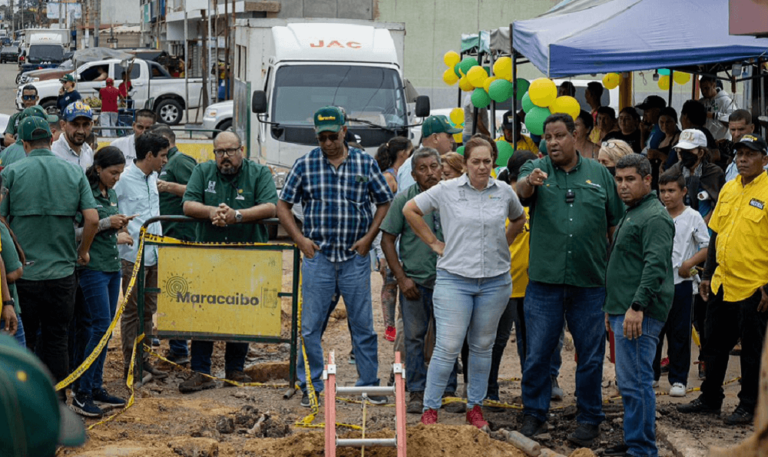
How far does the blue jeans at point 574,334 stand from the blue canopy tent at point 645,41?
3.64 metres

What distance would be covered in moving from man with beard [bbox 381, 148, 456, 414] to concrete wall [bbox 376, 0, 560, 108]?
89.7 ft

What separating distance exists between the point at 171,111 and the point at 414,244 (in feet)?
89.6

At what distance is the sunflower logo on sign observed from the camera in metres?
8.27

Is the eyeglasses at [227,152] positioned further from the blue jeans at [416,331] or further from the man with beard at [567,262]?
the man with beard at [567,262]

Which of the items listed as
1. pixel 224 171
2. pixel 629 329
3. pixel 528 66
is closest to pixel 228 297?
pixel 224 171

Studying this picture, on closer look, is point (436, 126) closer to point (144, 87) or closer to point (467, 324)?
point (467, 324)

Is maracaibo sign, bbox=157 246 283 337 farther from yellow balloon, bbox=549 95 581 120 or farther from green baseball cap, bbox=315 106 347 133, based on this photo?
yellow balloon, bbox=549 95 581 120

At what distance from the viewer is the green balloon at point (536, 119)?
1103 cm

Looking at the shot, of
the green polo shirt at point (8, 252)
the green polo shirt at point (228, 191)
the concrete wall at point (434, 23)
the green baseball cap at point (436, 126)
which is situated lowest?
the green polo shirt at point (8, 252)

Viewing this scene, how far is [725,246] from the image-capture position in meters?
7.24

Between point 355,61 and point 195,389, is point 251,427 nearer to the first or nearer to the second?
point 195,389

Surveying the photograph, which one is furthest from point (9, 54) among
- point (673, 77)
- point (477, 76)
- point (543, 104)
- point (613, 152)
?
point (613, 152)

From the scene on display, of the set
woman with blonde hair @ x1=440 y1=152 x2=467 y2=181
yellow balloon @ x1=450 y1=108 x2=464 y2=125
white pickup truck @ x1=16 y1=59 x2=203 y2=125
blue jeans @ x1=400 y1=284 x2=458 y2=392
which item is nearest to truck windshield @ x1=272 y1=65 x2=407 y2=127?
yellow balloon @ x1=450 y1=108 x2=464 y2=125

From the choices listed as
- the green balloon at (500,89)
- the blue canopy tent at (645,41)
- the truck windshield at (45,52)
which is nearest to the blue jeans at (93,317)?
the blue canopy tent at (645,41)
